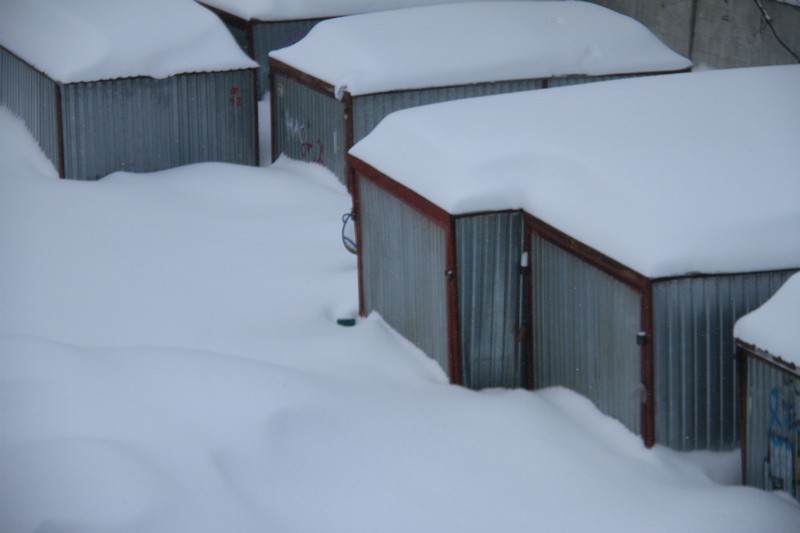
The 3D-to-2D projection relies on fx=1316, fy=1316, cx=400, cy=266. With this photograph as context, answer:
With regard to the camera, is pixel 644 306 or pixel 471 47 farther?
pixel 471 47

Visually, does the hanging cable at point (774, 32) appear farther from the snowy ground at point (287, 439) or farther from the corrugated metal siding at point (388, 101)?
the snowy ground at point (287, 439)

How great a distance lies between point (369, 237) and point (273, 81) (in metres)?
7.77

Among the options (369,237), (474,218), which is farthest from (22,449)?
(369,237)

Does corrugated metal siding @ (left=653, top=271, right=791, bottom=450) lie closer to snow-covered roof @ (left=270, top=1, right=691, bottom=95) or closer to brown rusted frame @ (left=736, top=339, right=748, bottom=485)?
brown rusted frame @ (left=736, top=339, right=748, bottom=485)

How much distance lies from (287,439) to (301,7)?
1463cm

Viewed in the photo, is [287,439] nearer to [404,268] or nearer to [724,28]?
[404,268]

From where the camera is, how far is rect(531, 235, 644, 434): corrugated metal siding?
1014 centimetres

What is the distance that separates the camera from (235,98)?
2031cm

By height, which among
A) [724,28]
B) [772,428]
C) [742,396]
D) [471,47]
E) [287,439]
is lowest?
[287,439]

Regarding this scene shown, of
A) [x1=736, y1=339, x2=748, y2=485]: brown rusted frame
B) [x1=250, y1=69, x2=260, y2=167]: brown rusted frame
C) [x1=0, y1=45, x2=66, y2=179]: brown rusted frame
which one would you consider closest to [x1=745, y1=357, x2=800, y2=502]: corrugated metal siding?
[x1=736, y1=339, x2=748, y2=485]: brown rusted frame

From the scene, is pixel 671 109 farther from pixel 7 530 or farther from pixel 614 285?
pixel 7 530

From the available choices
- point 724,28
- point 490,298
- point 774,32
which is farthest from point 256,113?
point 490,298

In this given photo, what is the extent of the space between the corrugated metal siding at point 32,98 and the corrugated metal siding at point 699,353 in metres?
12.1

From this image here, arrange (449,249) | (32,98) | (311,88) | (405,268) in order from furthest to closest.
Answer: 1. (32,98)
2. (311,88)
3. (405,268)
4. (449,249)
